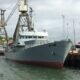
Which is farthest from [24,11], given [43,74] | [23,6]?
[43,74]

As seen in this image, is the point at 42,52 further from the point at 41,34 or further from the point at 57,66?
the point at 41,34

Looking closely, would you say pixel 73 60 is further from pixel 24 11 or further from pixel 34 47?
pixel 24 11

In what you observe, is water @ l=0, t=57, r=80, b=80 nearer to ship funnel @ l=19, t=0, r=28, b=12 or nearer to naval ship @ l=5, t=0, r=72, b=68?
naval ship @ l=5, t=0, r=72, b=68

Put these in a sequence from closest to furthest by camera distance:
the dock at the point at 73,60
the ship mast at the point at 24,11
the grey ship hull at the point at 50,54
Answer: the grey ship hull at the point at 50,54 → the dock at the point at 73,60 → the ship mast at the point at 24,11

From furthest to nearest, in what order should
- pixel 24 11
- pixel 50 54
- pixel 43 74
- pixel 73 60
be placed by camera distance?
pixel 24 11
pixel 73 60
pixel 50 54
pixel 43 74

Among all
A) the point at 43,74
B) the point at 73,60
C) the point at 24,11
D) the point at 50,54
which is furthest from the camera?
the point at 24,11

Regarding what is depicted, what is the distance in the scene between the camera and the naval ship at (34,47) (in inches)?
2136

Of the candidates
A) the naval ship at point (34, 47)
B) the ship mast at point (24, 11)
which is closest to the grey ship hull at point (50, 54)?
the naval ship at point (34, 47)

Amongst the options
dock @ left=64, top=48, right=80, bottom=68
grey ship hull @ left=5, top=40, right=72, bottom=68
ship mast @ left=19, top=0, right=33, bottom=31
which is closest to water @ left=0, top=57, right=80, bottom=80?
grey ship hull @ left=5, top=40, right=72, bottom=68

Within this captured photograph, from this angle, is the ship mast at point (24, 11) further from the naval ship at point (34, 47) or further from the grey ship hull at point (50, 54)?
the grey ship hull at point (50, 54)

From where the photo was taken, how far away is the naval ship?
54250 mm

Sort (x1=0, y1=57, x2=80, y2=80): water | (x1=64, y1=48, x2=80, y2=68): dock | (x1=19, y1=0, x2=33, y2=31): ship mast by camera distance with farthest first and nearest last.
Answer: (x1=19, y1=0, x2=33, y2=31): ship mast, (x1=64, y1=48, x2=80, y2=68): dock, (x1=0, y1=57, x2=80, y2=80): water

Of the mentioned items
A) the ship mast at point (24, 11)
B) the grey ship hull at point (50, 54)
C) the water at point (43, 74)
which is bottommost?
the water at point (43, 74)

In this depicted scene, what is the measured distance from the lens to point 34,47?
189 feet
